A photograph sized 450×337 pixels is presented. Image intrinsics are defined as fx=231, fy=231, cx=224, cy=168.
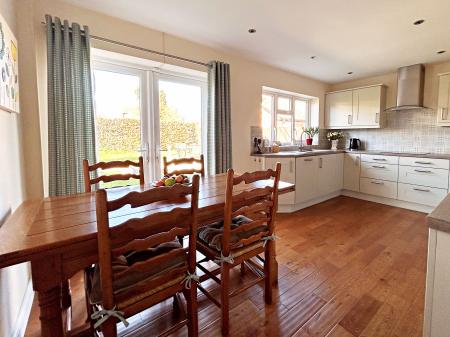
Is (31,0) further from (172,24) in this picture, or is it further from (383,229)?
(383,229)

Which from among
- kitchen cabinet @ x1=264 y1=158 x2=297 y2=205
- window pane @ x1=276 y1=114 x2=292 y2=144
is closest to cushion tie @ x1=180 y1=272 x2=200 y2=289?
kitchen cabinet @ x1=264 y1=158 x2=297 y2=205

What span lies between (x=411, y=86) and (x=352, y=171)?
162 centimetres

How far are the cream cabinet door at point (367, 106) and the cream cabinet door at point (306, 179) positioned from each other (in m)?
1.37

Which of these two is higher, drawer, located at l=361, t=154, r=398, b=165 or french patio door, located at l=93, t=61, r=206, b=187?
french patio door, located at l=93, t=61, r=206, b=187

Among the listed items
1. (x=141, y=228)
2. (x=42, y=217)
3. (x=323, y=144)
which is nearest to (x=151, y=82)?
(x=42, y=217)

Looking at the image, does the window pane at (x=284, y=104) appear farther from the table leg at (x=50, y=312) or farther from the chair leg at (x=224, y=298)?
the table leg at (x=50, y=312)

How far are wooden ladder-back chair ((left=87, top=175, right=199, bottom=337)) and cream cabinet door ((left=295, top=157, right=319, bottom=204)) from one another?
8.76 ft

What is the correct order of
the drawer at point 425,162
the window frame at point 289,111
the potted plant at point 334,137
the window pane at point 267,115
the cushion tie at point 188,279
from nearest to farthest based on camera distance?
the cushion tie at point 188,279, the drawer at point 425,162, the window pane at point 267,115, the window frame at point 289,111, the potted plant at point 334,137

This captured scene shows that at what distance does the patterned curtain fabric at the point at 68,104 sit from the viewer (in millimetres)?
1864

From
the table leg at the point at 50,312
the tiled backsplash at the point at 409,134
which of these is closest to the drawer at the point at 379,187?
the tiled backsplash at the point at 409,134

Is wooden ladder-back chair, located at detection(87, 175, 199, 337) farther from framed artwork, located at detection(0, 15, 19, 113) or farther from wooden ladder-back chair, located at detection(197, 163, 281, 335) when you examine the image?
framed artwork, located at detection(0, 15, 19, 113)

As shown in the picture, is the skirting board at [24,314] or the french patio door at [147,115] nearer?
the skirting board at [24,314]

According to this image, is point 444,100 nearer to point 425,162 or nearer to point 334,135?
point 425,162

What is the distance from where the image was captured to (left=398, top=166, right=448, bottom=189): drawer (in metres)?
3.28
